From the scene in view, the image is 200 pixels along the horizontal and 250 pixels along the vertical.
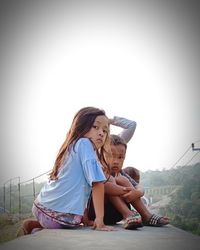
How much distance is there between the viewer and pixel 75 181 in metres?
1.08

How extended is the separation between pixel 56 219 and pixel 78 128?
1.11 feet

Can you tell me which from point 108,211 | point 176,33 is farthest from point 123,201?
point 176,33

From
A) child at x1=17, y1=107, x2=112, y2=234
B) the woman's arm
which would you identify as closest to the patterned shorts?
child at x1=17, y1=107, x2=112, y2=234

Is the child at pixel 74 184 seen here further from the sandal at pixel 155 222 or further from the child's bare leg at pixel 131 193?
the sandal at pixel 155 222

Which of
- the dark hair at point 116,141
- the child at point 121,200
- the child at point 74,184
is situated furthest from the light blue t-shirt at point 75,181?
the dark hair at point 116,141

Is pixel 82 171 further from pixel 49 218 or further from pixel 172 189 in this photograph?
pixel 172 189

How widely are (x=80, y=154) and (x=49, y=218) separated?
0.24m

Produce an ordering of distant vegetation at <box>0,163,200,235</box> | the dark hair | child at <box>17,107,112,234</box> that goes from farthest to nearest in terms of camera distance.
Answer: distant vegetation at <box>0,163,200,235</box> < the dark hair < child at <box>17,107,112,234</box>

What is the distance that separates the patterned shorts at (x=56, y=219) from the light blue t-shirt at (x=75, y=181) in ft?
0.05

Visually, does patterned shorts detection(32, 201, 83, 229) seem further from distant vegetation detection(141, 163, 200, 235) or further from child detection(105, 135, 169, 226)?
distant vegetation detection(141, 163, 200, 235)

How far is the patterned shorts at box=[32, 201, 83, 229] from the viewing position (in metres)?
1.05

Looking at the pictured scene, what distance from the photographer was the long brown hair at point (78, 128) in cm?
113

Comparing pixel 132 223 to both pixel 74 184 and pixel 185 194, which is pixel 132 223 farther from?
pixel 185 194

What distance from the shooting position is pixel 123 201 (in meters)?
1.20
